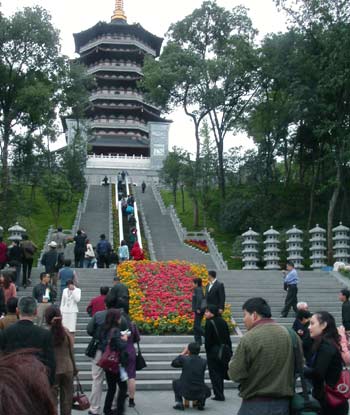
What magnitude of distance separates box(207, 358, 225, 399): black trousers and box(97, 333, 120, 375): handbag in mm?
1771

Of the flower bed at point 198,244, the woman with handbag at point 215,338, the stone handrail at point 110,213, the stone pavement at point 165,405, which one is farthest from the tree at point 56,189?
the woman with handbag at point 215,338

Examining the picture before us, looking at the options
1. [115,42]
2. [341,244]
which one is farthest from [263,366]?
[115,42]

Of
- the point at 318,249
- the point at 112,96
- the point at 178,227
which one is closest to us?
the point at 318,249

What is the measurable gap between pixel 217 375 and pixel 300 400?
4.47m

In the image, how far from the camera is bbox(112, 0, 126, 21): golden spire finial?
53.3 meters

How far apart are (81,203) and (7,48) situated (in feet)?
36.0

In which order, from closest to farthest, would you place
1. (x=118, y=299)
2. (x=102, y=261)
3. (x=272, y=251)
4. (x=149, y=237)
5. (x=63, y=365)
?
(x=63, y=365), (x=118, y=299), (x=102, y=261), (x=272, y=251), (x=149, y=237)

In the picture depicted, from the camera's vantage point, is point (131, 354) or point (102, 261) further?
point (102, 261)

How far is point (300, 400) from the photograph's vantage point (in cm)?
478

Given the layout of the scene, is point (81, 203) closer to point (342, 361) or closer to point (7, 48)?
point (7, 48)

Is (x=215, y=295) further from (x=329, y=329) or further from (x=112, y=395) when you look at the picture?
(x=329, y=329)

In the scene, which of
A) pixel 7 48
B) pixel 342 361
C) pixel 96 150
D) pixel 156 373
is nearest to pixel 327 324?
pixel 342 361

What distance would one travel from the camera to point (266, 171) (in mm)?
33500

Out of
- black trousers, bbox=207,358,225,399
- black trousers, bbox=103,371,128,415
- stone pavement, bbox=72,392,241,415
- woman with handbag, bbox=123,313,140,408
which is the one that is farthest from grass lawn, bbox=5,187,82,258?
black trousers, bbox=103,371,128,415
